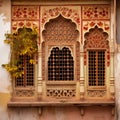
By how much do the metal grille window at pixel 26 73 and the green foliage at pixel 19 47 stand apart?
146 millimetres

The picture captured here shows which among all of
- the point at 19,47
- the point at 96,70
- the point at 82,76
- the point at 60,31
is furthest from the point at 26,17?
the point at 96,70

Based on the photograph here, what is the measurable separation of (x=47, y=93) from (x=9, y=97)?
1.02 m

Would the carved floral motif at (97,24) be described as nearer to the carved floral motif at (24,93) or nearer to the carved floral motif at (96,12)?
the carved floral motif at (96,12)

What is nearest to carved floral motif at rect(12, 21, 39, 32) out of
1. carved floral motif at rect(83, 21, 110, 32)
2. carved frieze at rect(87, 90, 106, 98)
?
carved floral motif at rect(83, 21, 110, 32)

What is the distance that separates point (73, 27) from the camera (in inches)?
428

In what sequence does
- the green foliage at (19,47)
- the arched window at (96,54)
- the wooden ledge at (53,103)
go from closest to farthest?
the wooden ledge at (53,103)
the green foliage at (19,47)
the arched window at (96,54)

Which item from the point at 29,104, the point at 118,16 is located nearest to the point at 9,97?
the point at 29,104

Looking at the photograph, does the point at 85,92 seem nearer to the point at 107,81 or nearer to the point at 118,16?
the point at 107,81

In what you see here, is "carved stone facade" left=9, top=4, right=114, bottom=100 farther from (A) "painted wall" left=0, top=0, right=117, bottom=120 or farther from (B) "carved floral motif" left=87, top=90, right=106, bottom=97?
(A) "painted wall" left=0, top=0, right=117, bottom=120

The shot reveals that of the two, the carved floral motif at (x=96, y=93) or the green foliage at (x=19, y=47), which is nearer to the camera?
the green foliage at (x=19, y=47)

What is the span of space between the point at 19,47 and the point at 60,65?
120 centimetres

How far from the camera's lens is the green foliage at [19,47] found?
10.5 meters

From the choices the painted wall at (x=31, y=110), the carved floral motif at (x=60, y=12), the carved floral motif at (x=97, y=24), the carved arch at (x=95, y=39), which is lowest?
the painted wall at (x=31, y=110)

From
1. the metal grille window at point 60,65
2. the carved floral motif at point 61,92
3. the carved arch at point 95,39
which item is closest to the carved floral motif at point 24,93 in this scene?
the carved floral motif at point 61,92
